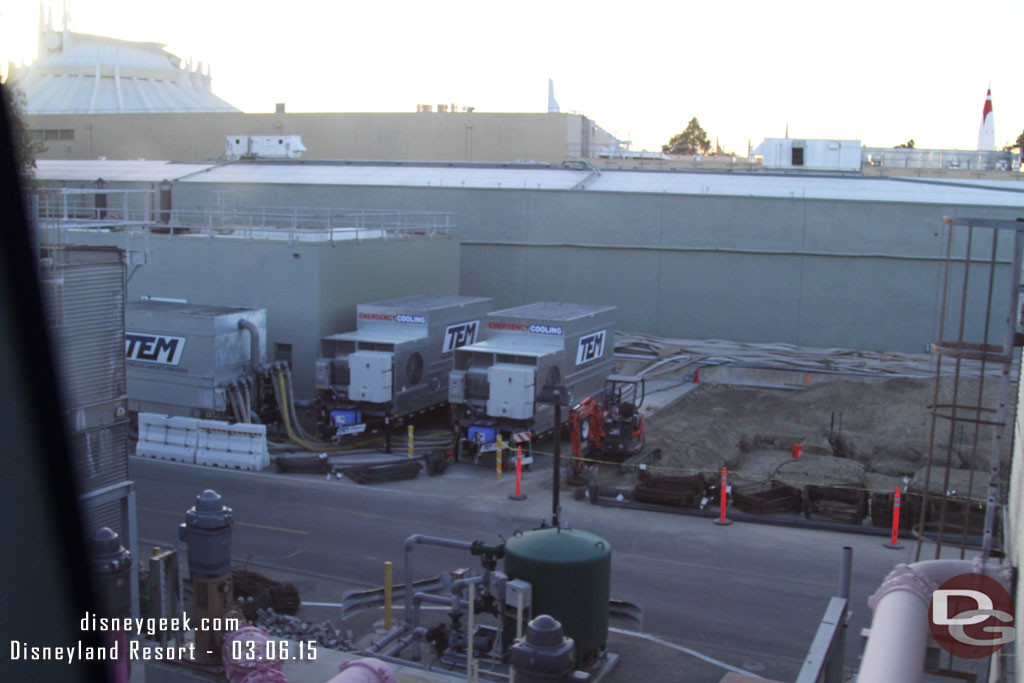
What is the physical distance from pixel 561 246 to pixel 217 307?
14448 millimetres

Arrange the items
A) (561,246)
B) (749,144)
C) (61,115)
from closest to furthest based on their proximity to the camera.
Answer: (561,246) → (61,115) → (749,144)

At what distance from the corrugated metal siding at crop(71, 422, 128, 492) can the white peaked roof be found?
176ft

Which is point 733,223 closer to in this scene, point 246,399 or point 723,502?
point 723,502

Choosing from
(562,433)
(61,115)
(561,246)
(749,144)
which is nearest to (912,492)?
(562,433)

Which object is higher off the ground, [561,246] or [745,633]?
[561,246]

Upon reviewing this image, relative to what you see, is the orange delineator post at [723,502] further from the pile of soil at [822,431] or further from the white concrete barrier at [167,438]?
the white concrete barrier at [167,438]

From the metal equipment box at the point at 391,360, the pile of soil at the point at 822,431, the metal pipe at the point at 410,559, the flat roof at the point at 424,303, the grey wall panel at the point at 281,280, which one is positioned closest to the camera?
the metal pipe at the point at 410,559

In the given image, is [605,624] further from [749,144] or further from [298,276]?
[749,144]

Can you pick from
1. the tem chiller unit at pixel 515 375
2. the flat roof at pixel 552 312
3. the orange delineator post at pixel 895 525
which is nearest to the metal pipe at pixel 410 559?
the orange delineator post at pixel 895 525

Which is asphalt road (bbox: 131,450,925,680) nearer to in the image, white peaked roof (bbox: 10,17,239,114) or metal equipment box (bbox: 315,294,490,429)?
metal equipment box (bbox: 315,294,490,429)

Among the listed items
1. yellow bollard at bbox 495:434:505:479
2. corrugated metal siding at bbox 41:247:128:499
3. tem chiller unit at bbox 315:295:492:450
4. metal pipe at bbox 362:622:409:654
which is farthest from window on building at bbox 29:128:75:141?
metal pipe at bbox 362:622:409:654

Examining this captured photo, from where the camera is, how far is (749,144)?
64125mm

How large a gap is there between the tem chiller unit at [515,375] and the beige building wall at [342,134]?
3374 centimetres

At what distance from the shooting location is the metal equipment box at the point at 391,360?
2183 centimetres
